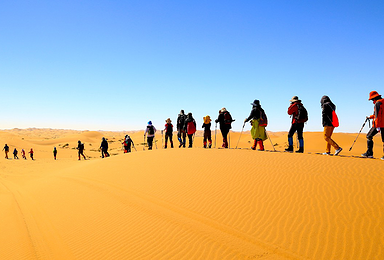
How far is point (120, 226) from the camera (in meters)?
5.83

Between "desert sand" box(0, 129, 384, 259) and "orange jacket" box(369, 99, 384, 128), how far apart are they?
1.36m

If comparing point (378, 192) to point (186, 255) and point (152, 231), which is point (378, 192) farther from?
point (152, 231)

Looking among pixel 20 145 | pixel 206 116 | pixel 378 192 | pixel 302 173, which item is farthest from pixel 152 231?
pixel 20 145

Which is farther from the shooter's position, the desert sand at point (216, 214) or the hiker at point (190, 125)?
the hiker at point (190, 125)

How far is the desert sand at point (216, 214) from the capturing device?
4.40 meters

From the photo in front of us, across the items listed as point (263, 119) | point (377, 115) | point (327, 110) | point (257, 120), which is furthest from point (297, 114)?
point (377, 115)

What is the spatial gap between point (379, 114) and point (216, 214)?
6780mm

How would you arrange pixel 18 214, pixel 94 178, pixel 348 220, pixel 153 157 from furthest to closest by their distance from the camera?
pixel 153 157 → pixel 94 178 → pixel 18 214 → pixel 348 220

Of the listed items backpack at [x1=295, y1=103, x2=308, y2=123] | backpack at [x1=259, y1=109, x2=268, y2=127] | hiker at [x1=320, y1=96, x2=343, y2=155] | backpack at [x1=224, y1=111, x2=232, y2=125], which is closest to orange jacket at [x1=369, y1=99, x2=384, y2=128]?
hiker at [x1=320, y1=96, x2=343, y2=155]

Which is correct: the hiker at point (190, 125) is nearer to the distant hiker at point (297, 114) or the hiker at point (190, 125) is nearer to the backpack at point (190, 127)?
the backpack at point (190, 127)

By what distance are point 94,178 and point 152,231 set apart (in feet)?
21.2

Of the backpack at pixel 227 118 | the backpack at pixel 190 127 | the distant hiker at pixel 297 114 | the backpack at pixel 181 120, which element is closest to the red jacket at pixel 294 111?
the distant hiker at pixel 297 114

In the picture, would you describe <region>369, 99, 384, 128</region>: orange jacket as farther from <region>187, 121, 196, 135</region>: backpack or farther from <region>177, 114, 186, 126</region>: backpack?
<region>177, 114, 186, 126</region>: backpack

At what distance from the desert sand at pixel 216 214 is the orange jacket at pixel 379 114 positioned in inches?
53.6
